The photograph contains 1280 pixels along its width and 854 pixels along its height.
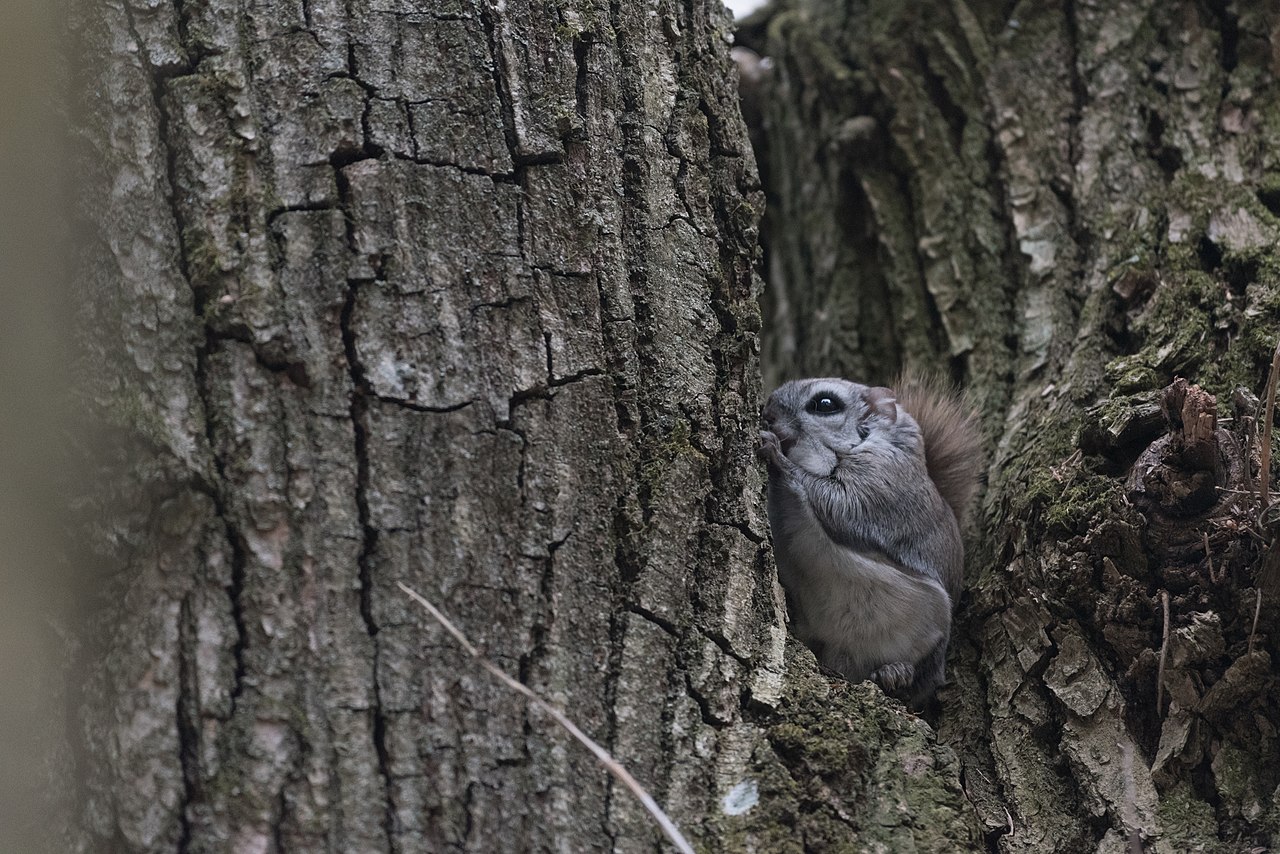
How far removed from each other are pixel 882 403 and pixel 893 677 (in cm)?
123

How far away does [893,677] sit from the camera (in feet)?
11.1

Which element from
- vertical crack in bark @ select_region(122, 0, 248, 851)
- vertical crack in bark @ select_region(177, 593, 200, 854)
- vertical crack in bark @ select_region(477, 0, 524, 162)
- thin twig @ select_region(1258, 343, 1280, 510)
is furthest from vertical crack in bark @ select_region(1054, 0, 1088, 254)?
vertical crack in bark @ select_region(177, 593, 200, 854)

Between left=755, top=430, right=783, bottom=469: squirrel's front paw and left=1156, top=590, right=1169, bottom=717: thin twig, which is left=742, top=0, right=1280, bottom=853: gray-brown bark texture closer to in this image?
left=1156, top=590, right=1169, bottom=717: thin twig

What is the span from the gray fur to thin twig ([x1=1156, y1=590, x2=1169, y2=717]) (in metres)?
0.71

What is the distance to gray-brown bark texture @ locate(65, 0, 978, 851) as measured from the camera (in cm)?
209

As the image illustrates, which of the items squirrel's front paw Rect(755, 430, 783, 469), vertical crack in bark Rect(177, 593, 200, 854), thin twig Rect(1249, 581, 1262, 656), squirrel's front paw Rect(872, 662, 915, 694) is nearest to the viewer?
vertical crack in bark Rect(177, 593, 200, 854)

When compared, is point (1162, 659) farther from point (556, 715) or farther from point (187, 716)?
point (187, 716)

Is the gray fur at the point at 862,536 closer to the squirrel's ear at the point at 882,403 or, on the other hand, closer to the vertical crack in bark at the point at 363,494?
the squirrel's ear at the point at 882,403

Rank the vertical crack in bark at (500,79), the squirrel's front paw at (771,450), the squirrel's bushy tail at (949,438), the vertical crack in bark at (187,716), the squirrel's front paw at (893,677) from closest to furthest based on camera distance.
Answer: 1. the vertical crack in bark at (187,716)
2. the vertical crack in bark at (500,79)
3. the squirrel's front paw at (893,677)
4. the squirrel's front paw at (771,450)
5. the squirrel's bushy tail at (949,438)

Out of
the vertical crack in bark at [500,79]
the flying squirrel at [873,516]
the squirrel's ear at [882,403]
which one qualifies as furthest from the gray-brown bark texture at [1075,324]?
the vertical crack in bark at [500,79]

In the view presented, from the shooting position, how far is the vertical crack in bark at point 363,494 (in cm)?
209

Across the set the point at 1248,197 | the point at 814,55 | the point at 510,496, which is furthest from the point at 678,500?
the point at 814,55

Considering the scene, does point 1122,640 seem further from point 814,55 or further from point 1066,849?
point 814,55

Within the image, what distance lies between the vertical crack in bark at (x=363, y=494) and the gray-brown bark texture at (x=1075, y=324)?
150cm
